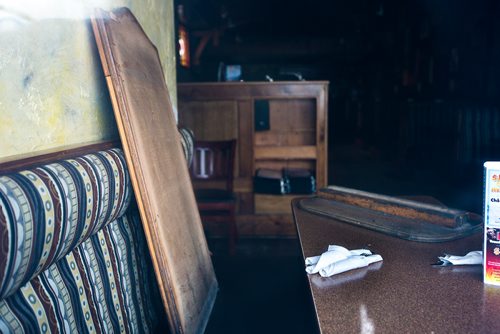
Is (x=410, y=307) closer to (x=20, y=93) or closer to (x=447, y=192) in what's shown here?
(x=20, y=93)

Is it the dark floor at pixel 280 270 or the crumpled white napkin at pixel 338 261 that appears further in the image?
the dark floor at pixel 280 270

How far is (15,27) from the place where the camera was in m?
1.28

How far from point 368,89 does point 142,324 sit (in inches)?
499

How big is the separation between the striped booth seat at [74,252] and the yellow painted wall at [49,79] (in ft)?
0.52

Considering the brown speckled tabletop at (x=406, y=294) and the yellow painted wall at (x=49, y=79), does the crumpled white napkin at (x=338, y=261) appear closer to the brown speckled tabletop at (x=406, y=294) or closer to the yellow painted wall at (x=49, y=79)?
the brown speckled tabletop at (x=406, y=294)

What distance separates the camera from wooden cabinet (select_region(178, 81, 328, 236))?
453 centimetres

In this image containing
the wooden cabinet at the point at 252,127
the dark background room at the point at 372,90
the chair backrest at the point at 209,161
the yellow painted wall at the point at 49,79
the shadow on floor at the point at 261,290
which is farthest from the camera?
the wooden cabinet at the point at 252,127

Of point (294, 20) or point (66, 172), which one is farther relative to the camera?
point (294, 20)

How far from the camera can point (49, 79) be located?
4.88 ft

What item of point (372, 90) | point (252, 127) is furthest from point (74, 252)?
point (372, 90)

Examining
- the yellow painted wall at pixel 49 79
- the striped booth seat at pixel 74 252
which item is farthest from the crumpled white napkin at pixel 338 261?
the yellow painted wall at pixel 49 79

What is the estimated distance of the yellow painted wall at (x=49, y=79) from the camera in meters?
1.26

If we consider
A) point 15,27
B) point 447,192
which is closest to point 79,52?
point 15,27

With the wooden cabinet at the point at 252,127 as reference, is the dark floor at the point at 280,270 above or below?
below
